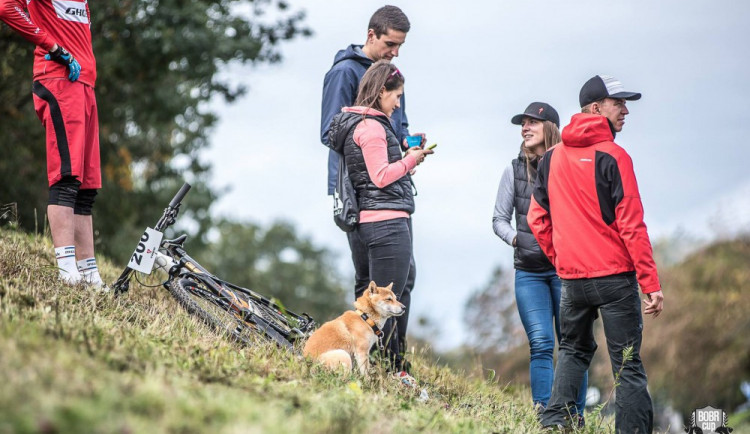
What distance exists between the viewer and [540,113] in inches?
261

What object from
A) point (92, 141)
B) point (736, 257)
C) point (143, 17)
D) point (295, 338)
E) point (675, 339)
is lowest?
point (675, 339)

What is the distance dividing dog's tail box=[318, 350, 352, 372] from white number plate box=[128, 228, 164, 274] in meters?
1.72

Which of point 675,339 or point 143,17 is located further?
point 675,339

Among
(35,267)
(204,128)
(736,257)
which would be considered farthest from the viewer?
(736,257)

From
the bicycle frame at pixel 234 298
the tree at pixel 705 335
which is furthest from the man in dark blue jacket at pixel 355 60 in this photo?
the tree at pixel 705 335

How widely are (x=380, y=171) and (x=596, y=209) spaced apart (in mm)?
1594

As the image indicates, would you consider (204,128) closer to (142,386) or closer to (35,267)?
(35,267)

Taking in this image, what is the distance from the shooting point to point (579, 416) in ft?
18.1

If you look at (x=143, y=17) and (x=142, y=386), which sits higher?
(x=143, y=17)

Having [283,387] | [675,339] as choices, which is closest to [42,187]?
[283,387]

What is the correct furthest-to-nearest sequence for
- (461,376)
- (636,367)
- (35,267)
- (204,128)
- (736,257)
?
(736,257)
(204,128)
(461,376)
(35,267)
(636,367)

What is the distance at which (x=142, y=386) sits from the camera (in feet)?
11.3

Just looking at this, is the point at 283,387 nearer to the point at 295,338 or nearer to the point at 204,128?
the point at 295,338

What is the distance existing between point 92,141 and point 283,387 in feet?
9.70
